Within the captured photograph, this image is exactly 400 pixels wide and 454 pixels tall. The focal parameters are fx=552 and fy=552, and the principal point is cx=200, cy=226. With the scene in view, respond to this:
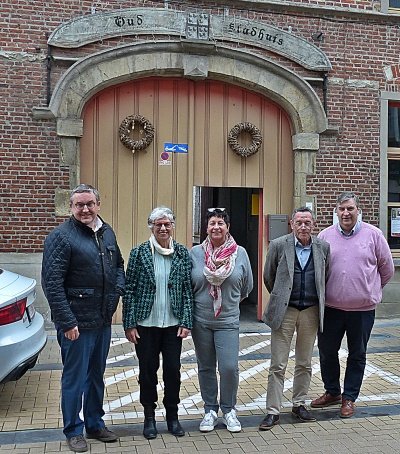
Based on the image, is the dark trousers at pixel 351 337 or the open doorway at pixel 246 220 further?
the open doorway at pixel 246 220

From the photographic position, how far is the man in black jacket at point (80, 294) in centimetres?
371

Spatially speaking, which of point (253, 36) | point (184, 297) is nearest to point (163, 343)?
point (184, 297)

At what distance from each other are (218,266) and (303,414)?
1521mm

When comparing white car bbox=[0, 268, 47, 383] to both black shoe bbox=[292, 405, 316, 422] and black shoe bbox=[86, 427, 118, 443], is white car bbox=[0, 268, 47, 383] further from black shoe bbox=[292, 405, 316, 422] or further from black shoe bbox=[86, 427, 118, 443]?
black shoe bbox=[292, 405, 316, 422]

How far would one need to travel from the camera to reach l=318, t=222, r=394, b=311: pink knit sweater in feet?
15.1

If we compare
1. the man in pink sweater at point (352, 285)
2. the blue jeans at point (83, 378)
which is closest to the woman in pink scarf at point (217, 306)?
the blue jeans at point (83, 378)

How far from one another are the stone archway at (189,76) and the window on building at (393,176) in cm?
145

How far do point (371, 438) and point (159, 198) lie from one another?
512cm

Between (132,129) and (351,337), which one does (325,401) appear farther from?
(132,129)

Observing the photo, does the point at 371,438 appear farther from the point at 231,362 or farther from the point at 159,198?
the point at 159,198

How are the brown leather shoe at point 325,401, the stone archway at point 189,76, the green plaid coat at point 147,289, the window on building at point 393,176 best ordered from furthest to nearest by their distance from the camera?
the window on building at point 393,176 → the stone archway at point 189,76 → the brown leather shoe at point 325,401 → the green plaid coat at point 147,289

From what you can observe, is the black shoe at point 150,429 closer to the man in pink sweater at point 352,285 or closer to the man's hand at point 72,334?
the man's hand at point 72,334

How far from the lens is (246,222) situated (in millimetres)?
10328

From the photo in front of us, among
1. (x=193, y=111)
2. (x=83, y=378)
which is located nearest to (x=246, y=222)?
(x=193, y=111)
